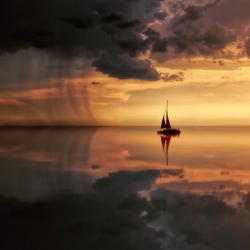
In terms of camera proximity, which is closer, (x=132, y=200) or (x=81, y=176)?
(x=132, y=200)

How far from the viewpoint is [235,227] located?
7.55 meters

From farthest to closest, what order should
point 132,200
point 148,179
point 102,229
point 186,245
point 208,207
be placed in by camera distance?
point 148,179, point 132,200, point 208,207, point 102,229, point 186,245

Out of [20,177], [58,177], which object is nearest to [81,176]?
[58,177]

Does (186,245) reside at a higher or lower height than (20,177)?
lower

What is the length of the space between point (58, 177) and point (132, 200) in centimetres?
467

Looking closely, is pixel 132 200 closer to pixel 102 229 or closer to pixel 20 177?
pixel 102 229

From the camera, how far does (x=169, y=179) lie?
13312 mm

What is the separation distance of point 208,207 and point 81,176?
607 cm

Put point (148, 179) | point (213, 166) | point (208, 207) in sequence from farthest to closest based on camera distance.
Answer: point (213, 166) < point (148, 179) < point (208, 207)

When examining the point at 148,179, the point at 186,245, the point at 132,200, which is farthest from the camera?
the point at 148,179

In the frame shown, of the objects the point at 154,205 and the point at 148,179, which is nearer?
the point at 154,205

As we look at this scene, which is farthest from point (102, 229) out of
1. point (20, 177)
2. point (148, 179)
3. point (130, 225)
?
point (20, 177)

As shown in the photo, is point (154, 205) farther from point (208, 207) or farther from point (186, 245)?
point (186, 245)

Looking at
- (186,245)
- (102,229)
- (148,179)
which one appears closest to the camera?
(186,245)
